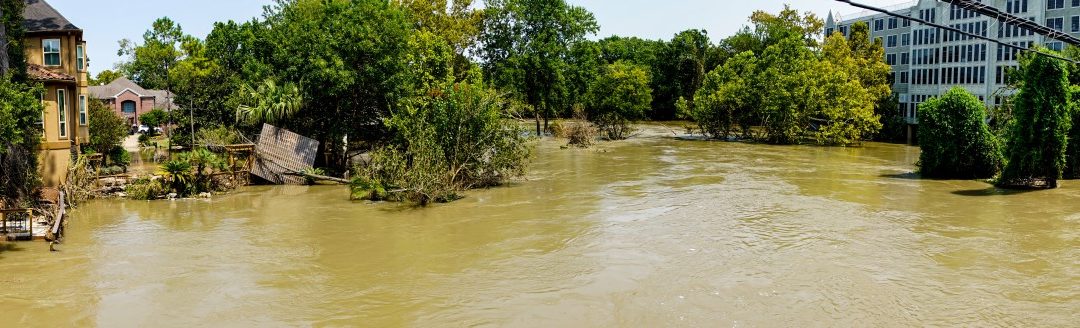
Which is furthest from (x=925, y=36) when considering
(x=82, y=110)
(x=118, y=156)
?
(x=82, y=110)

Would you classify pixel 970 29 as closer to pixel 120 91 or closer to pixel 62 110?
pixel 62 110

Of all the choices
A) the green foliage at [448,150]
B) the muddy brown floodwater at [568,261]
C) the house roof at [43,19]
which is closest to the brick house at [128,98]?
the house roof at [43,19]

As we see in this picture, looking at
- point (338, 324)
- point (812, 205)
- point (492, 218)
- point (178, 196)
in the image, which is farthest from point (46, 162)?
point (812, 205)

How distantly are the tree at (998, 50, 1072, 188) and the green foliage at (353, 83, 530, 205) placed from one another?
18.7 meters

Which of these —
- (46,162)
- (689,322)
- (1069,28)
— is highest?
(1069,28)

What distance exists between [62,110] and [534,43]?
37676 millimetres

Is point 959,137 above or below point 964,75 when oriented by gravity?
below

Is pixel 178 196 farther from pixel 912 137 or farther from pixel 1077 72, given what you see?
pixel 912 137

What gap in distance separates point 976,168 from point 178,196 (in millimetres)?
31716

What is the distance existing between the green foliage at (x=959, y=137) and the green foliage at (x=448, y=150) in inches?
698

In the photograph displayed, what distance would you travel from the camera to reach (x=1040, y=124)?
30734 millimetres

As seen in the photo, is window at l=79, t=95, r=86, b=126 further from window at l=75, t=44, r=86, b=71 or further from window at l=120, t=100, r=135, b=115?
window at l=120, t=100, r=135, b=115

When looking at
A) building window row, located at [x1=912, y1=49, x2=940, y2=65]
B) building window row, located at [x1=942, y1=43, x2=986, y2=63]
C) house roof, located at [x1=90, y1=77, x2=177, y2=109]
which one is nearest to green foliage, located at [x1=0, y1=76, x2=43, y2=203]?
house roof, located at [x1=90, y1=77, x2=177, y2=109]

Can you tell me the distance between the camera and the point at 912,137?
220 feet
